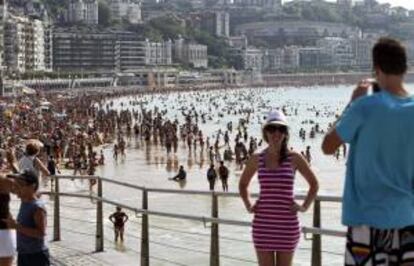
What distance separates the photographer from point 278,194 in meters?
4.21

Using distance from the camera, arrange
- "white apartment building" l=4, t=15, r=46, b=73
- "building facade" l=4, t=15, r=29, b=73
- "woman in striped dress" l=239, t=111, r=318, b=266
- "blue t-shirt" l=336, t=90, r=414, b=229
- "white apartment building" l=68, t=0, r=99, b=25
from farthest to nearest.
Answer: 1. "white apartment building" l=68, t=0, r=99, b=25
2. "white apartment building" l=4, t=15, r=46, b=73
3. "building facade" l=4, t=15, r=29, b=73
4. "woman in striped dress" l=239, t=111, r=318, b=266
5. "blue t-shirt" l=336, t=90, r=414, b=229

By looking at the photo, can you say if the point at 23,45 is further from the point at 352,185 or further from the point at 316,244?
the point at 352,185

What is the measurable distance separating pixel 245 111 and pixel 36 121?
1380 inches

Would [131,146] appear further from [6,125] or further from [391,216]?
[391,216]

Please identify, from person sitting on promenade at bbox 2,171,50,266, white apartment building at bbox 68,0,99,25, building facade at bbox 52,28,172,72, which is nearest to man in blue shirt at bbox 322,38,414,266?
person sitting on promenade at bbox 2,171,50,266

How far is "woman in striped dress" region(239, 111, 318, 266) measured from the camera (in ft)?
13.7

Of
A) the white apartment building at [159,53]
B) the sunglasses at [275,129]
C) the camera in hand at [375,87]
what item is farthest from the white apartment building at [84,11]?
the camera in hand at [375,87]

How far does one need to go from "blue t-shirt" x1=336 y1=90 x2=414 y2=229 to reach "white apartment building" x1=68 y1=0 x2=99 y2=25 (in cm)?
18599

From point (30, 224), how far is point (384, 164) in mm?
2346

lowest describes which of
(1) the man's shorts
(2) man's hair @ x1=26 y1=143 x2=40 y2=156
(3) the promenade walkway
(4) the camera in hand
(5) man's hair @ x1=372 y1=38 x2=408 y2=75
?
(3) the promenade walkway

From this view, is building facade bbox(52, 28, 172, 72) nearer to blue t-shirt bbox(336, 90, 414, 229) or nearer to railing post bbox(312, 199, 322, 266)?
railing post bbox(312, 199, 322, 266)

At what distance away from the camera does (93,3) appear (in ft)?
641

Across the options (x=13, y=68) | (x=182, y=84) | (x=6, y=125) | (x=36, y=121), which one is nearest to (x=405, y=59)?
(x=6, y=125)

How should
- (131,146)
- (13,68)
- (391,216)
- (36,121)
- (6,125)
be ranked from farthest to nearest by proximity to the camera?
(13,68) < (36,121) < (6,125) < (131,146) < (391,216)
